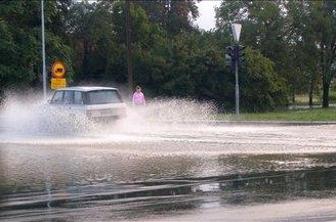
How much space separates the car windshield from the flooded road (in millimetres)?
2791

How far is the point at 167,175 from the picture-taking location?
13.4 metres

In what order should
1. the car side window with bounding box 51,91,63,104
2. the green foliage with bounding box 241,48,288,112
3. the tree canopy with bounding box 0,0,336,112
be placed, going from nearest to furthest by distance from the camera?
Answer: the car side window with bounding box 51,91,63,104 → the tree canopy with bounding box 0,0,336,112 → the green foliage with bounding box 241,48,288,112

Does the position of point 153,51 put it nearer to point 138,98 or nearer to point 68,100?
point 138,98

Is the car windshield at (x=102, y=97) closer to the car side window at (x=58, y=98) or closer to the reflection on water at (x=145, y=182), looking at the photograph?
the car side window at (x=58, y=98)

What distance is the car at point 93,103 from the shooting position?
24984mm

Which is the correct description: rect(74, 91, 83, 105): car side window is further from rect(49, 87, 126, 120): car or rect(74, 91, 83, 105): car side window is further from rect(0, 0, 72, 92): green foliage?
rect(0, 0, 72, 92): green foliage

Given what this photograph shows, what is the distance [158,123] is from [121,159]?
49.5 ft

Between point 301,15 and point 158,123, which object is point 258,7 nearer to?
point 301,15

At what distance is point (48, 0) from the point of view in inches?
2036

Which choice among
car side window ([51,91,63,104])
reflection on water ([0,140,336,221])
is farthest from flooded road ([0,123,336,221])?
car side window ([51,91,63,104])

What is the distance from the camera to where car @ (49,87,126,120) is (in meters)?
25.0

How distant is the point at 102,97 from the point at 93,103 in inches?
19.7

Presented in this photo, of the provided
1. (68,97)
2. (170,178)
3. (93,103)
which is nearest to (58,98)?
(68,97)

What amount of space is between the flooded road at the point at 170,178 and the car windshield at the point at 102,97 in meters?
2.79
